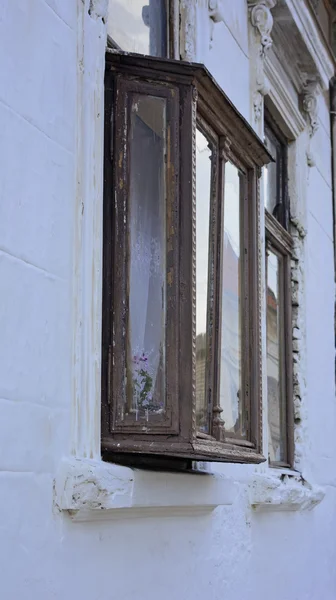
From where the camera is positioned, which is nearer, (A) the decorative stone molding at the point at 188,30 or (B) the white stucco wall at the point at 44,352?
(B) the white stucco wall at the point at 44,352

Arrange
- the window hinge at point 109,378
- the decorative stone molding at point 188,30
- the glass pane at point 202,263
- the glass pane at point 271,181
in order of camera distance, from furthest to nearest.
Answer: the glass pane at point 271,181 < the decorative stone molding at point 188,30 < the glass pane at point 202,263 < the window hinge at point 109,378

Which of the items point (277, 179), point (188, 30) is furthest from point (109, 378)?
point (277, 179)

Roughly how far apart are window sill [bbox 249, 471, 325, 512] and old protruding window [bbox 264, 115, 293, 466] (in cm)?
17

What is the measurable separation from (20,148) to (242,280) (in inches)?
67.2

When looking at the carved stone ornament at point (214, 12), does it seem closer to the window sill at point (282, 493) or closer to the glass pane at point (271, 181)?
the glass pane at point (271, 181)

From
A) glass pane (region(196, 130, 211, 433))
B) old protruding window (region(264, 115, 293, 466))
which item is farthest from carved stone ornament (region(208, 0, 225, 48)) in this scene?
old protruding window (region(264, 115, 293, 466))

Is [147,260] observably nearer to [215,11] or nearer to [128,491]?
[128,491]

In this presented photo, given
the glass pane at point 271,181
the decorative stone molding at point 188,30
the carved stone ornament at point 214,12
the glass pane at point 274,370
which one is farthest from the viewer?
the glass pane at point 271,181

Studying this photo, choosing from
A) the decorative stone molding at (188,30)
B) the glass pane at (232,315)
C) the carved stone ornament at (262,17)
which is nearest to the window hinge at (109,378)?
the glass pane at (232,315)

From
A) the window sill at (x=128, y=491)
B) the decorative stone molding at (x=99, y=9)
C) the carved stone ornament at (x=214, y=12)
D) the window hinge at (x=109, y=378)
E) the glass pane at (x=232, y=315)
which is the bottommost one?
the window sill at (x=128, y=491)

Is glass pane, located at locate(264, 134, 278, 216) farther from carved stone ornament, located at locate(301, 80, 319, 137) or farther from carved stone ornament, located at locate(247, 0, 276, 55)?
carved stone ornament, located at locate(247, 0, 276, 55)

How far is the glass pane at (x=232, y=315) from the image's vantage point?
14.9ft

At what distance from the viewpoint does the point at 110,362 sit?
3854 mm

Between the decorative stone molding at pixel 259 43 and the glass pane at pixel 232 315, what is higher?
the decorative stone molding at pixel 259 43
